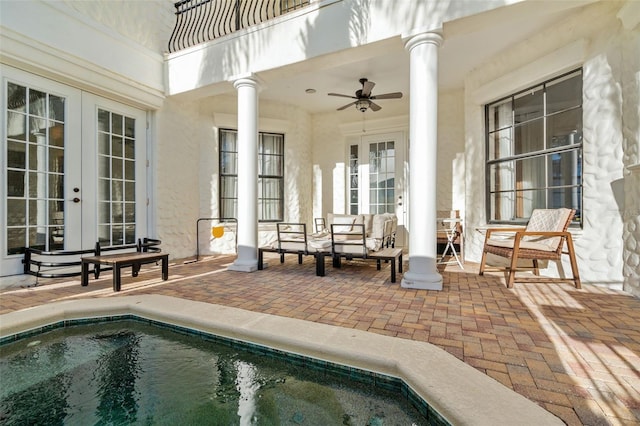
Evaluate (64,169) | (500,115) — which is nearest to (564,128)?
(500,115)

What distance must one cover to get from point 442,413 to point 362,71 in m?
4.84

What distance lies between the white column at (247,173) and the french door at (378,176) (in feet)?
10.6

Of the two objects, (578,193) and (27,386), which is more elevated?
(578,193)

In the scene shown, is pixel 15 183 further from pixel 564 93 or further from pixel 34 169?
pixel 564 93

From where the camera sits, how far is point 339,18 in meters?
3.79

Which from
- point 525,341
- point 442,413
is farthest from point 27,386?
point 525,341

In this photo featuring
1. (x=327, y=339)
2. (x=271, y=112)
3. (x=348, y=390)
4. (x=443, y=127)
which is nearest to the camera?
(x=348, y=390)

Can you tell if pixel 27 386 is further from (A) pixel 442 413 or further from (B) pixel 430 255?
(B) pixel 430 255

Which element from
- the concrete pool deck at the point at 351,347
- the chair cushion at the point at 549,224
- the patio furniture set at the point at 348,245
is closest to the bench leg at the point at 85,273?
the concrete pool deck at the point at 351,347

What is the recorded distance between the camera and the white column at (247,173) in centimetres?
446

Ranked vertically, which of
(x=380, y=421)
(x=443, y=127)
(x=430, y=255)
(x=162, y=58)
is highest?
(x=162, y=58)

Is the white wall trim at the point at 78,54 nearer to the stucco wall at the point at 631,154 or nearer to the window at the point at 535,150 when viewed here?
the window at the point at 535,150

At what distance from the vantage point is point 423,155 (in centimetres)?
342

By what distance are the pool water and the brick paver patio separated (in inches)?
24.3
